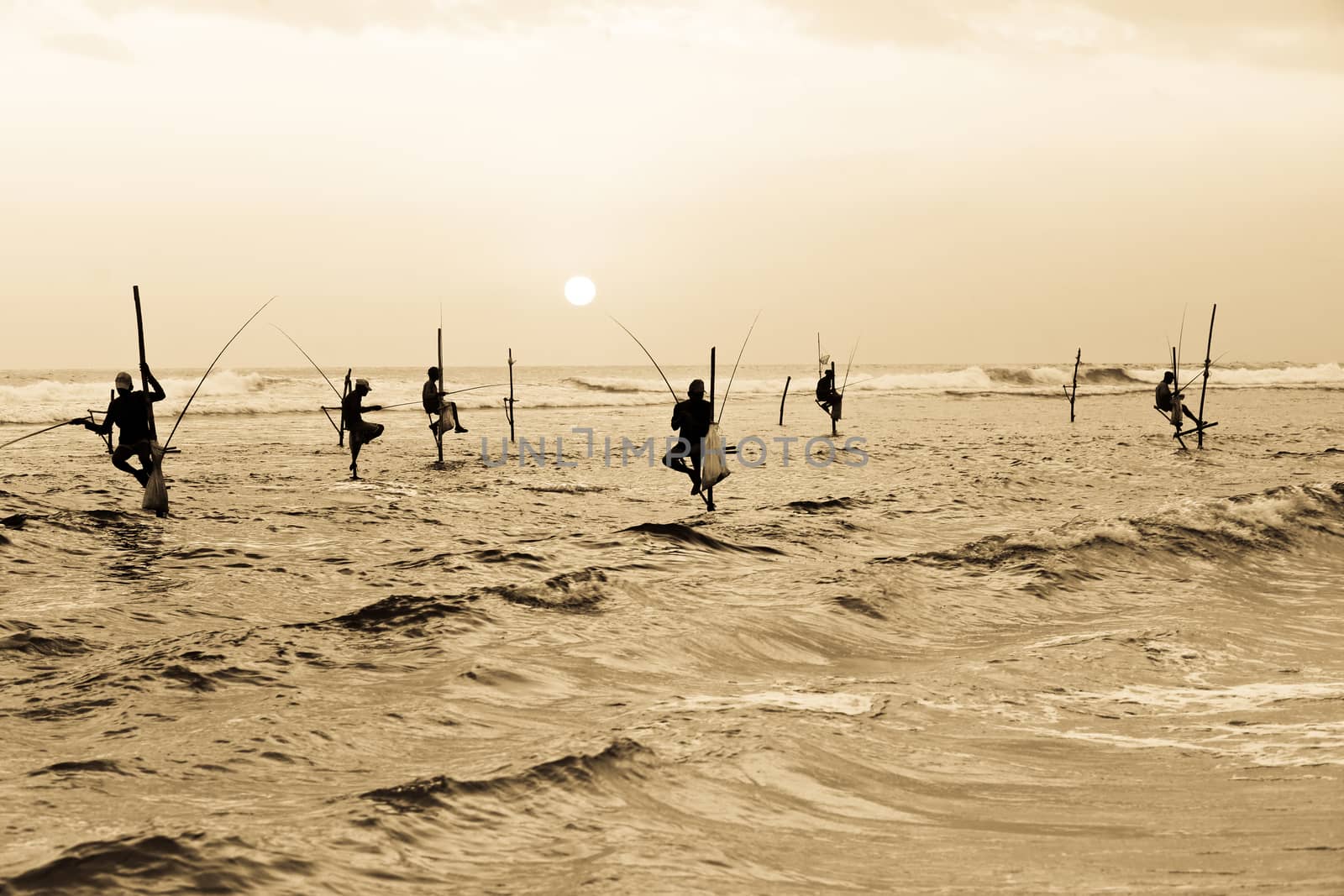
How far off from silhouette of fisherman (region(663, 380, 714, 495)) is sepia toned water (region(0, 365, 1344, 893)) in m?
0.92

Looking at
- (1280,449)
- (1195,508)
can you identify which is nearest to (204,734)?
(1195,508)

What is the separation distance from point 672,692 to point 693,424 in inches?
308

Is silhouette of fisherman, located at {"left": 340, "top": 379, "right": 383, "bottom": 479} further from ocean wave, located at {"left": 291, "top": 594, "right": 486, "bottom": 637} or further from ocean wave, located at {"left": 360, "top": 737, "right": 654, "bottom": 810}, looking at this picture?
ocean wave, located at {"left": 360, "top": 737, "right": 654, "bottom": 810}

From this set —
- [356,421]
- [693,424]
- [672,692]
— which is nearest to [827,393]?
[356,421]

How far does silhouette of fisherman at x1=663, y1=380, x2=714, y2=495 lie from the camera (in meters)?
14.8

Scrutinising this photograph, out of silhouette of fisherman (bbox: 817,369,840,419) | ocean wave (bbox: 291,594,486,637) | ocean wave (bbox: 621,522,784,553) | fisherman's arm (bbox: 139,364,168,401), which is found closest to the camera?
ocean wave (bbox: 291,594,486,637)

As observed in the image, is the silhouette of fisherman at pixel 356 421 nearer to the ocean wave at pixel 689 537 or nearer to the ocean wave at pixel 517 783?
the ocean wave at pixel 689 537

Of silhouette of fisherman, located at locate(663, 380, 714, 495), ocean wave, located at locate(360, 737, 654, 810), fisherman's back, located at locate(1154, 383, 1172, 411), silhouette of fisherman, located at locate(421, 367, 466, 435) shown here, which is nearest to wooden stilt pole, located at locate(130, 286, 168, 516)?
silhouette of fisherman, located at locate(663, 380, 714, 495)

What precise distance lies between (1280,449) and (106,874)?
26.8 m

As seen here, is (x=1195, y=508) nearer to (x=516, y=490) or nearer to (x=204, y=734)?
(x=516, y=490)

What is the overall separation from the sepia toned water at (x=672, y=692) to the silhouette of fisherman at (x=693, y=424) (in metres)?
0.92

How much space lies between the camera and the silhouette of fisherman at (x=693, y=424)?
1476cm

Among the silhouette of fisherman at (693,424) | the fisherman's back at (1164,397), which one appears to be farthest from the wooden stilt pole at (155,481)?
the fisherman's back at (1164,397)

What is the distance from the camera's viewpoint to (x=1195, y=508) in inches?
575
